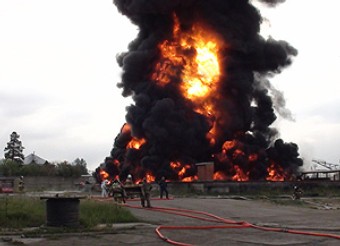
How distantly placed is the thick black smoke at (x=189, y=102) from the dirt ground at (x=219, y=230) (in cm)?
2446

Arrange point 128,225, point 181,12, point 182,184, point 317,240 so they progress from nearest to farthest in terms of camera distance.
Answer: point 317,240 → point 128,225 → point 182,184 → point 181,12

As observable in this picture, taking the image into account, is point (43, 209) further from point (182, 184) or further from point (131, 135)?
point (131, 135)

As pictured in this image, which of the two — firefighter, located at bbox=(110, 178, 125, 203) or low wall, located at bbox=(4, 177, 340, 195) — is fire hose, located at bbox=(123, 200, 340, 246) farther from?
low wall, located at bbox=(4, 177, 340, 195)

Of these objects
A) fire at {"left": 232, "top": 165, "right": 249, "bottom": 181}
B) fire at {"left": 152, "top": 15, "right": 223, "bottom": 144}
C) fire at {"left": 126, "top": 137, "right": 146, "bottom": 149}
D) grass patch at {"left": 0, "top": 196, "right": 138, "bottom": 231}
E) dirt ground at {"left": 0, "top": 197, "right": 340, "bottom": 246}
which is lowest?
dirt ground at {"left": 0, "top": 197, "right": 340, "bottom": 246}

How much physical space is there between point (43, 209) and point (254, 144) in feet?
132

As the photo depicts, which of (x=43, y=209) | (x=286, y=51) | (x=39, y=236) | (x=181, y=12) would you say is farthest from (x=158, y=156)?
(x=39, y=236)

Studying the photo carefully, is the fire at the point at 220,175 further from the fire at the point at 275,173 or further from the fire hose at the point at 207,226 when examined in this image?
the fire hose at the point at 207,226

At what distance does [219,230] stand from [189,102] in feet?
119

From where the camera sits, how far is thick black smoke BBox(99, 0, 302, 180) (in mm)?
51906

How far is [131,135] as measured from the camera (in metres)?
57.4

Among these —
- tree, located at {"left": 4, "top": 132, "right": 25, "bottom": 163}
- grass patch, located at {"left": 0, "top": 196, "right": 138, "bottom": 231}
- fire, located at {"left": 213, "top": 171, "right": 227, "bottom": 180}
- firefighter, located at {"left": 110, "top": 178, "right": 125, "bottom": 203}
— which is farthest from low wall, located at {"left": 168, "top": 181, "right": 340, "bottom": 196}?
tree, located at {"left": 4, "top": 132, "right": 25, "bottom": 163}

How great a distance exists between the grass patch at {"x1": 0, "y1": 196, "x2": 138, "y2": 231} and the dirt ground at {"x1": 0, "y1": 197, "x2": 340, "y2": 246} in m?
0.91

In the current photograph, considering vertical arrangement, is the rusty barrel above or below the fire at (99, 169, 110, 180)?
below

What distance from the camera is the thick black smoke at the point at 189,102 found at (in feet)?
170
